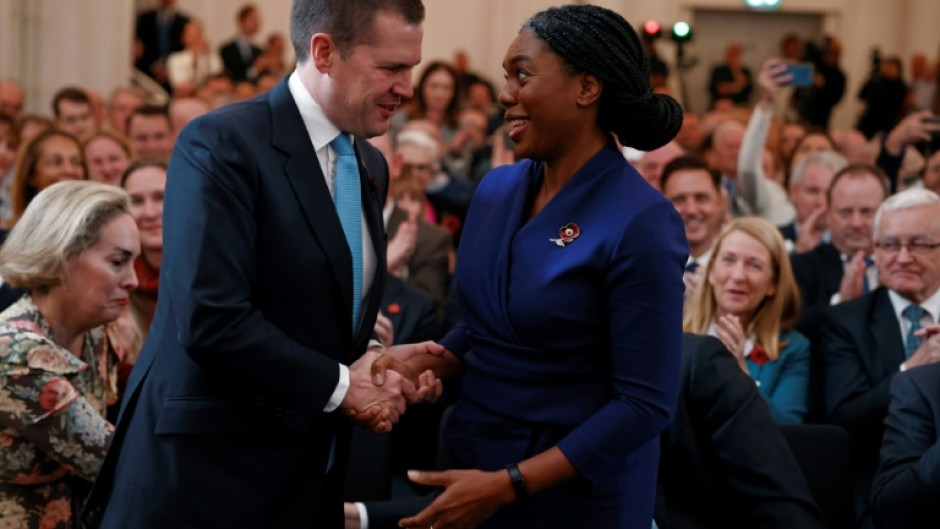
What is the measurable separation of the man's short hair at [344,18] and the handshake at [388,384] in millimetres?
604

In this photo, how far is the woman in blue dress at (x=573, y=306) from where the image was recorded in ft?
8.04

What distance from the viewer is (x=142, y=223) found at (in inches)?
192

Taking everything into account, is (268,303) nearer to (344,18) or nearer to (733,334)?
(344,18)

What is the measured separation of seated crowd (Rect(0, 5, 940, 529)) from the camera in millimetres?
3268

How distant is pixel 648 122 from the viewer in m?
2.54

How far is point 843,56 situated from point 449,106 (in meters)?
7.99

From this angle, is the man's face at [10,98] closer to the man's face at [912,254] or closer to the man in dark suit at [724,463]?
the man's face at [912,254]

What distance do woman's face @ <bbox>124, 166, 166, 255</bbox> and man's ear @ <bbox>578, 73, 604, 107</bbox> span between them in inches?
104

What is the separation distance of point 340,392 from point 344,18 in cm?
70

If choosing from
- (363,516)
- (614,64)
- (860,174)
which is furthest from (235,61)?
(614,64)

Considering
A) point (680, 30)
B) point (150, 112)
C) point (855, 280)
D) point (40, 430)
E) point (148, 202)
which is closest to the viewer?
point (40, 430)

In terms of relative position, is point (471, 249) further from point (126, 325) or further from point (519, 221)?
point (126, 325)

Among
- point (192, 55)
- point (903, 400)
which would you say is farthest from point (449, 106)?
point (903, 400)

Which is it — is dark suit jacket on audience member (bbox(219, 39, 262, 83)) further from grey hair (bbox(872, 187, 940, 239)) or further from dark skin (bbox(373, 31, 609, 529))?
dark skin (bbox(373, 31, 609, 529))
